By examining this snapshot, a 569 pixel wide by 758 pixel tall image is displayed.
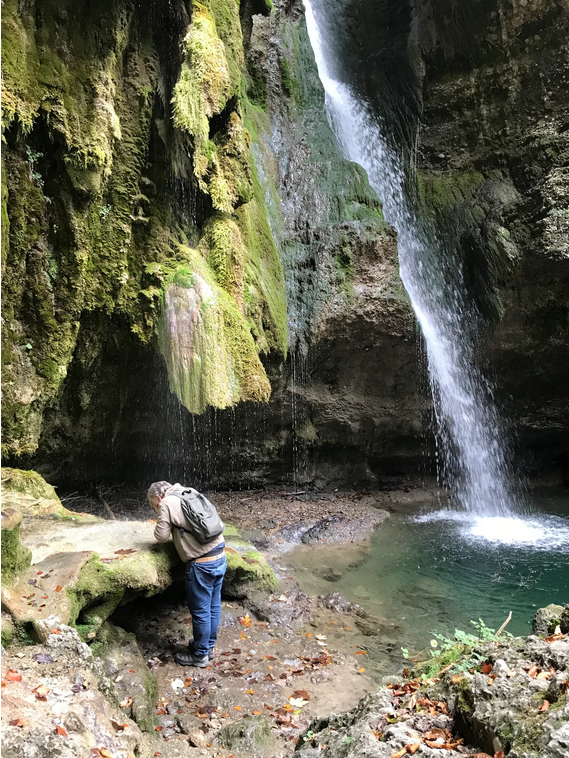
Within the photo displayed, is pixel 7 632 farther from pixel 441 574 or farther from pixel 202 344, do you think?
pixel 441 574

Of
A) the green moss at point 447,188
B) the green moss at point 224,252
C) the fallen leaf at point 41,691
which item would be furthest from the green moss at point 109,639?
the green moss at point 447,188

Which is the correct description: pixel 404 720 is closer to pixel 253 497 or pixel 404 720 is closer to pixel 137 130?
pixel 137 130

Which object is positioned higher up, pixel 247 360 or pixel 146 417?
pixel 247 360

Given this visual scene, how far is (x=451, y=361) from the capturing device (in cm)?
1076

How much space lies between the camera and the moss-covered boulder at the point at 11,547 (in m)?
3.15

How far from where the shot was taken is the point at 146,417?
8.59 meters

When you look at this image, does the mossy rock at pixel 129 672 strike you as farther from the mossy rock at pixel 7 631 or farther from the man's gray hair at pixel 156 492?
the man's gray hair at pixel 156 492

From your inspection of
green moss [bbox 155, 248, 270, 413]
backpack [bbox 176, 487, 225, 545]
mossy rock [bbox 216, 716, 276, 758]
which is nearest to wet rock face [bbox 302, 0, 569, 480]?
green moss [bbox 155, 248, 270, 413]

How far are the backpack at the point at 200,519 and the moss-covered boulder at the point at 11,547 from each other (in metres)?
1.31

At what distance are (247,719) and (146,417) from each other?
5.64 m

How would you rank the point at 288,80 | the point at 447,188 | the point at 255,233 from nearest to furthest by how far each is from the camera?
the point at 255,233 < the point at 288,80 < the point at 447,188

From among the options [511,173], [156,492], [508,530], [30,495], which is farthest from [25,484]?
[511,173]

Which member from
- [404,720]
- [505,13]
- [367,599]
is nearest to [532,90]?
[505,13]

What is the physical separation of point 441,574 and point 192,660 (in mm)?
4031
